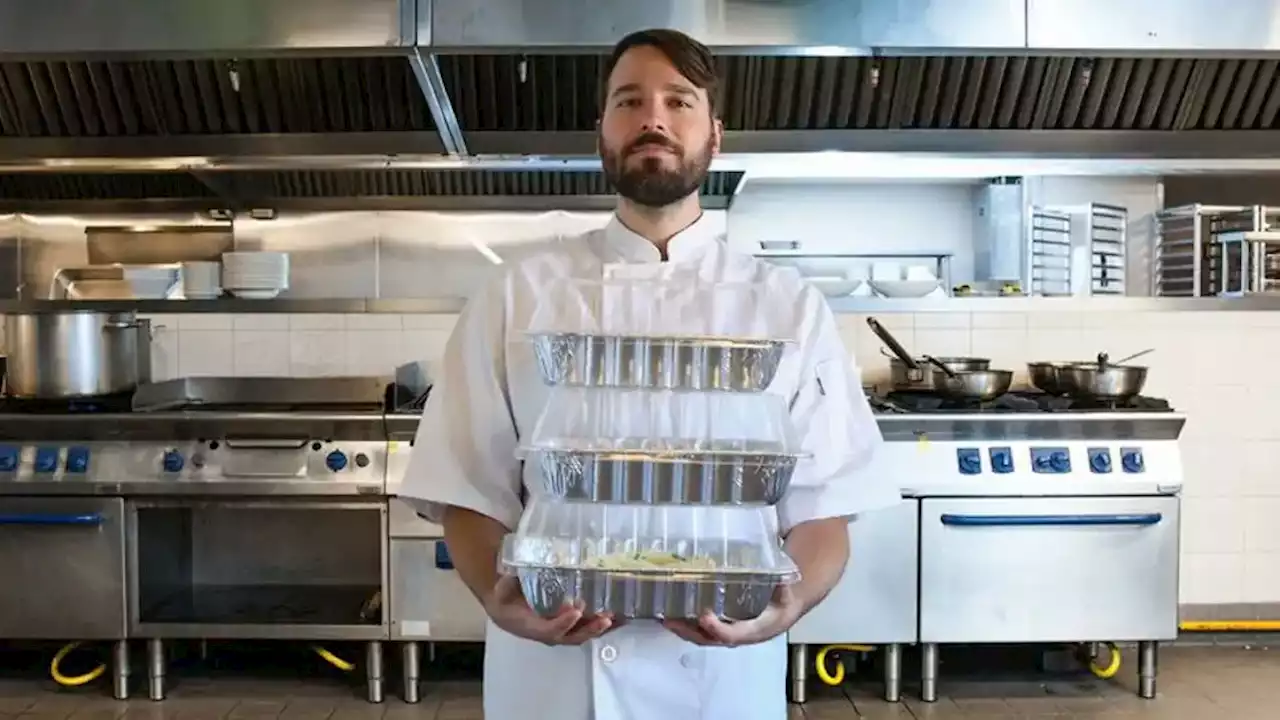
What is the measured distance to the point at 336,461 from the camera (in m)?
4.00

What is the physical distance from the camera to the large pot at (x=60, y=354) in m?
4.23

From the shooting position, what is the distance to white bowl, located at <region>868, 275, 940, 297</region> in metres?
4.62

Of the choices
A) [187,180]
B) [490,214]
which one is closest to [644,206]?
[490,214]

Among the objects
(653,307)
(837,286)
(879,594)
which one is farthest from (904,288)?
(653,307)

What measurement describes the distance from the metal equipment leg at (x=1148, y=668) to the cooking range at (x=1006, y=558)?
0.23ft

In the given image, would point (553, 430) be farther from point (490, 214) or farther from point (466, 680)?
point (490, 214)

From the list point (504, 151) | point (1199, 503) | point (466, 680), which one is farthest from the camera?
point (1199, 503)

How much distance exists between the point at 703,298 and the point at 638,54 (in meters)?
0.38

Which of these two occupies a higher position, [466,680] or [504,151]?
[504,151]

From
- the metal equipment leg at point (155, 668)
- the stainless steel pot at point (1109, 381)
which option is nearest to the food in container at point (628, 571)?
the metal equipment leg at point (155, 668)

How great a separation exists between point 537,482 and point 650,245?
434mm

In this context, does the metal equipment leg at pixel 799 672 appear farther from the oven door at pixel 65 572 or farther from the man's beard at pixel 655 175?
the man's beard at pixel 655 175

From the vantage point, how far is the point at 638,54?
5.81 feet

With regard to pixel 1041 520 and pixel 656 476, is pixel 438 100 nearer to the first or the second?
pixel 1041 520
